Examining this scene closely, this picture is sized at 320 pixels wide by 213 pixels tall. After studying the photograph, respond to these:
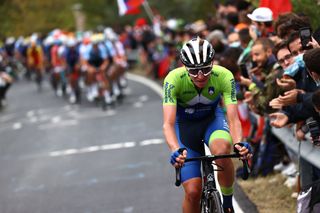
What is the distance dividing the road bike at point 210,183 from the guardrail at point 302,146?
0.95 metres

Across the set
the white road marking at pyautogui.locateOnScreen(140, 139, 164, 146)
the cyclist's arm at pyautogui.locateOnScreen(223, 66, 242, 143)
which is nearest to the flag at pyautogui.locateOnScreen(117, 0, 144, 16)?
the white road marking at pyautogui.locateOnScreen(140, 139, 164, 146)

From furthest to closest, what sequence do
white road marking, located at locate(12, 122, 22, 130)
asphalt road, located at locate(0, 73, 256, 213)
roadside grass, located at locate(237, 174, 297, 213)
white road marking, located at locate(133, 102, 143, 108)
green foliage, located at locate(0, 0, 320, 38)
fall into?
green foliage, located at locate(0, 0, 320, 38) < white road marking, located at locate(133, 102, 143, 108) < white road marking, located at locate(12, 122, 22, 130) < asphalt road, located at locate(0, 73, 256, 213) < roadside grass, located at locate(237, 174, 297, 213)

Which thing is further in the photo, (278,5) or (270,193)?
(278,5)

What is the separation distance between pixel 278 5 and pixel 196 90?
157 inches

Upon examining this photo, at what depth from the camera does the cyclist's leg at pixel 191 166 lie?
7309 mm

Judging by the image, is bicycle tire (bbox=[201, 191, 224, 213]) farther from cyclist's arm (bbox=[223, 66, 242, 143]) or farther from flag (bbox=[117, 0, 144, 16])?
flag (bbox=[117, 0, 144, 16])

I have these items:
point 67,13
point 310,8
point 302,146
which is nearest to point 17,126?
point 310,8

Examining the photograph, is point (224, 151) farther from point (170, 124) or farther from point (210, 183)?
point (170, 124)

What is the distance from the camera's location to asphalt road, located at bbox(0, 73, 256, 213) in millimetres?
10914

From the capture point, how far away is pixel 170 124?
7371 millimetres

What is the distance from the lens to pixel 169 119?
24.2ft

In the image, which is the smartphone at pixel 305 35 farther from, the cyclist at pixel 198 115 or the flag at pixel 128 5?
the flag at pixel 128 5

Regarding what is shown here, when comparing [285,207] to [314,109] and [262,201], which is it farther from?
[314,109]

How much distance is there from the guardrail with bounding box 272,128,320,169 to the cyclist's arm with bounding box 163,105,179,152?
1.38 m
